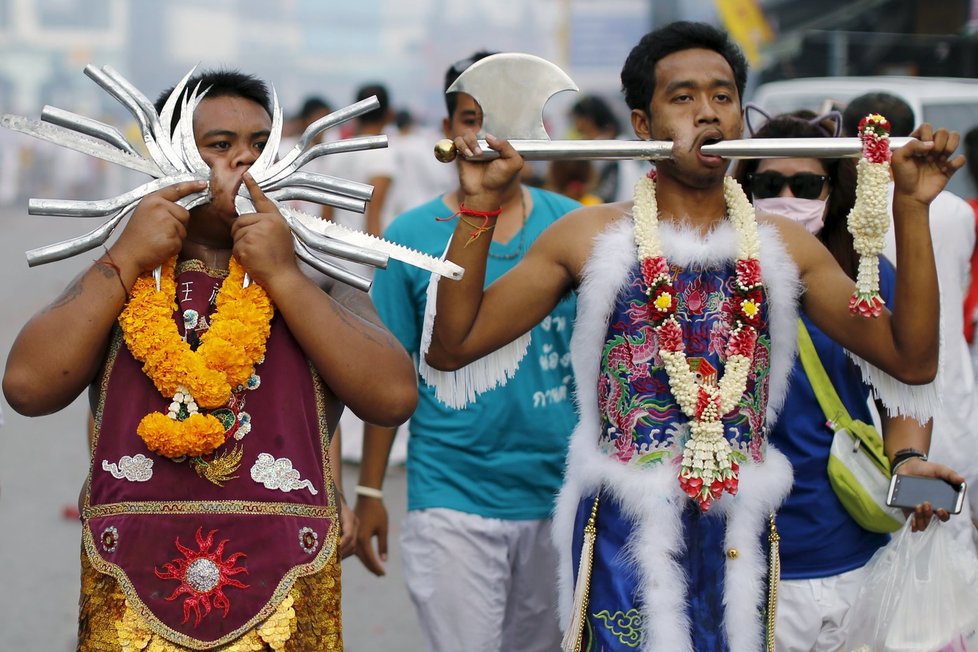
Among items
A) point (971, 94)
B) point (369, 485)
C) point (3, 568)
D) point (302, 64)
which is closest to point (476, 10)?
point (302, 64)

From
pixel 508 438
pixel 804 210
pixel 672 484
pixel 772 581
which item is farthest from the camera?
pixel 508 438

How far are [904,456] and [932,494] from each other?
0.16m

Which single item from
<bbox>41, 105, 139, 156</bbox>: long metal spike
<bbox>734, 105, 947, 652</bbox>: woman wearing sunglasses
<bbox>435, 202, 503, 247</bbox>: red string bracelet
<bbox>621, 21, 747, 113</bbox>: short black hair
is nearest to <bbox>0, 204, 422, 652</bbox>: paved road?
<bbox>734, 105, 947, 652</bbox>: woman wearing sunglasses

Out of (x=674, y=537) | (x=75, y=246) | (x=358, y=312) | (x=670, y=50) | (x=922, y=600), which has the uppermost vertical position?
(x=670, y=50)

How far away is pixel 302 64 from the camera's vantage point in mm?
27078

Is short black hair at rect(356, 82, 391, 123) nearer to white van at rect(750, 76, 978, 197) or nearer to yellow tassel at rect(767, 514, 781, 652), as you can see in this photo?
white van at rect(750, 76, 978, 197)

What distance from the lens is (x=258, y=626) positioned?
9.37 feet

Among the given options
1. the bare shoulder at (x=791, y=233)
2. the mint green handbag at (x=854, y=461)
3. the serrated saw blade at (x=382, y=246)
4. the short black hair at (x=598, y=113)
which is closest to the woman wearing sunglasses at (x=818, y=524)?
the mint green handbag at (x=854, y=461)

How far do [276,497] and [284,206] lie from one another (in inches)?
25.4

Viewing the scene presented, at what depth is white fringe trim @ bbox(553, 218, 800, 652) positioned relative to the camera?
3.20 m

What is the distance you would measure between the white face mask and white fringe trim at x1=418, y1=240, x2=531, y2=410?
0.99 m

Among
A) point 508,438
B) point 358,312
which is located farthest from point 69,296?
point 508,438

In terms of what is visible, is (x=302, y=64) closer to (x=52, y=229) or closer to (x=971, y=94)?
(x=52, y=229)

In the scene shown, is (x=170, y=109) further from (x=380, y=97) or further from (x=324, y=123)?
(x=380, y=97)
